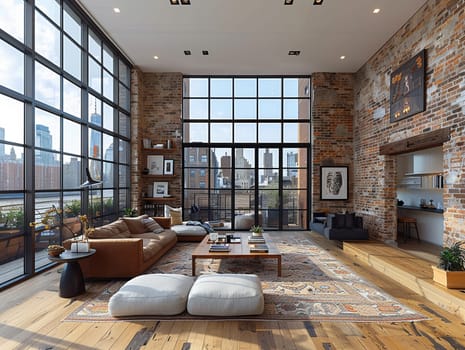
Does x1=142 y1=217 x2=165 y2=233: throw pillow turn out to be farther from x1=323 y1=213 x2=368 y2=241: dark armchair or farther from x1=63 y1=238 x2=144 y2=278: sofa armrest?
x1=323 y1=213 x2=368 y2=241: dark armchair

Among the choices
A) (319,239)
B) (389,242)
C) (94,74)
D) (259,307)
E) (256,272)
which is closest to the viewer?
(259,307)

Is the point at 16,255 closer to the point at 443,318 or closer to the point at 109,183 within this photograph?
the point at 109,183

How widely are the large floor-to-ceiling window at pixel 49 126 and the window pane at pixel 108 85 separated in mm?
22

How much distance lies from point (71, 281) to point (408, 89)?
655cm

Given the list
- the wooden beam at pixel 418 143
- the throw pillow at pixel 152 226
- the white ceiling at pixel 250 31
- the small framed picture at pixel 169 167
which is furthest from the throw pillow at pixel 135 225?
the wooden beam at pixel 418 143

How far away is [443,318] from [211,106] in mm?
7264

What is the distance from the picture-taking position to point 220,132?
8.73m

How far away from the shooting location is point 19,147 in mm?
4051

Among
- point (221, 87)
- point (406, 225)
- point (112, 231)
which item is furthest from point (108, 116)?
point (406, 225)

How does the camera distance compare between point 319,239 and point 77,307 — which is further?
point 319,239

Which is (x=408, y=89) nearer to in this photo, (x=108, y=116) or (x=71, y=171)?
(x=108, y=116)

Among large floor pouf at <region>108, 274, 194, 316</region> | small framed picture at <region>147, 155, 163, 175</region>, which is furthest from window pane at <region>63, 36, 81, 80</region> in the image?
large floor pouf at <region>108, 274, 194, 316</region>

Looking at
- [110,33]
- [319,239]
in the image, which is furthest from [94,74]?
[319,239]

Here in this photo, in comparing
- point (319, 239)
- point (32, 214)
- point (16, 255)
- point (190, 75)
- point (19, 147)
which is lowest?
point (319, 239)
